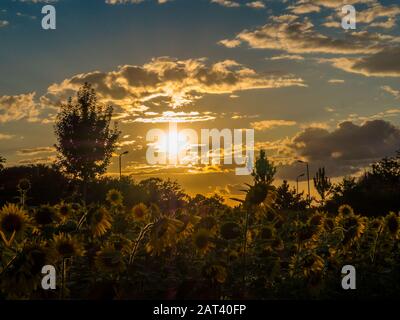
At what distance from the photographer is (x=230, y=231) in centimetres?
823

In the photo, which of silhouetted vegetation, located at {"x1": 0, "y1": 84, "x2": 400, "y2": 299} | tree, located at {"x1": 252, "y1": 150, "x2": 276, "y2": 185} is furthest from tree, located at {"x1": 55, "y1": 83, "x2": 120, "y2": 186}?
silhouetted vegetation, located at {"x1": 0, "y1": 84, "x2": 400, "y2": 299}

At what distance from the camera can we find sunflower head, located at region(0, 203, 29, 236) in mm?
6199

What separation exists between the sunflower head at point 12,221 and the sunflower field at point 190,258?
0.01 meters

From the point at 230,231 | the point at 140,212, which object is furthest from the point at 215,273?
the point at 140,212

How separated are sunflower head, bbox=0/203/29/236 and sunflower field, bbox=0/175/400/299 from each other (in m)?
0.01

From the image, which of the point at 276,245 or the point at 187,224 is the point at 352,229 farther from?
the point at 187,224

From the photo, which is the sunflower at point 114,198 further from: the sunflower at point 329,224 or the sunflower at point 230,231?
the sunflower at point 230,231

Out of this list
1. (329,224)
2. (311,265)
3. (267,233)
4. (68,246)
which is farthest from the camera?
(329,224)

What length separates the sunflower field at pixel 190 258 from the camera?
4598 millimetres

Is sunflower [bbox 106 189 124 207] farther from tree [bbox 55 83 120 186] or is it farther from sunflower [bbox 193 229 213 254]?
tree [bbox 55 83 120 186]

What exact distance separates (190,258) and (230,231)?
1.20 m

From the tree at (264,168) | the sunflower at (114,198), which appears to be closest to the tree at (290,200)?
the tree at (264,168)
